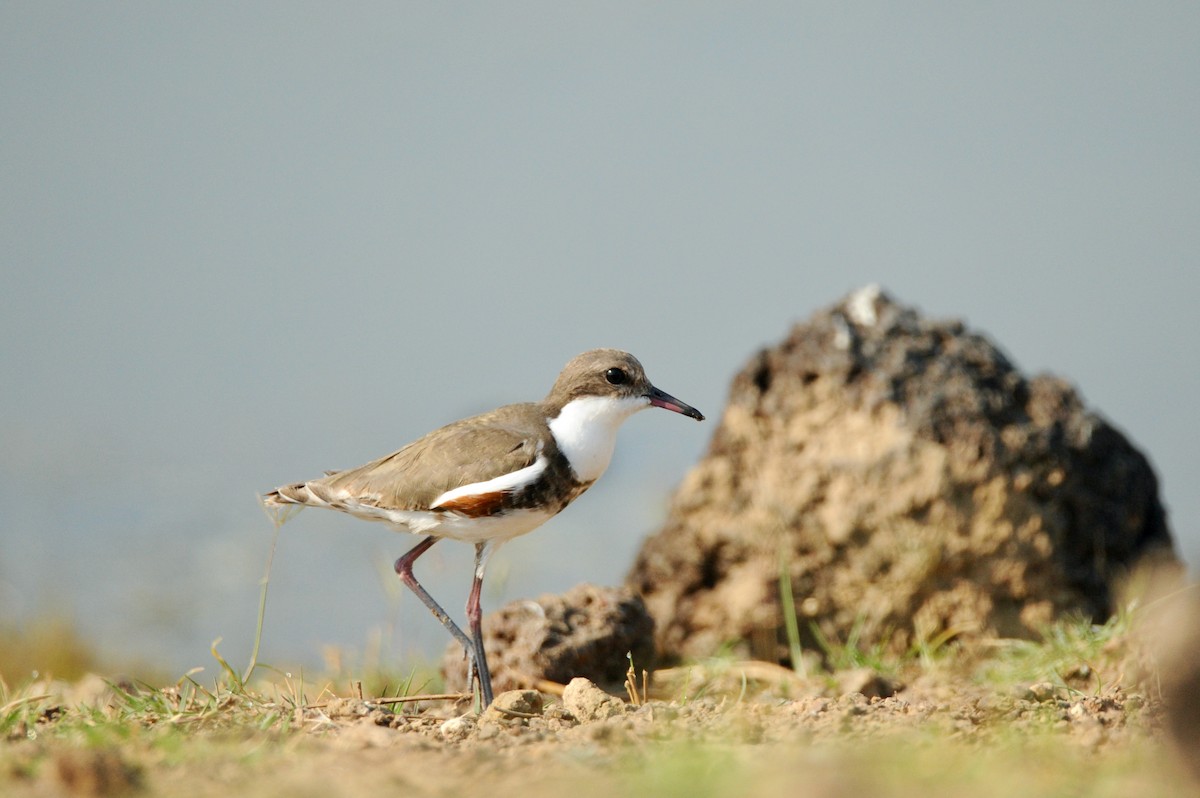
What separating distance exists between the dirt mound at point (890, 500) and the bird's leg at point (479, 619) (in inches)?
91.7

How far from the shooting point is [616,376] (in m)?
6.60

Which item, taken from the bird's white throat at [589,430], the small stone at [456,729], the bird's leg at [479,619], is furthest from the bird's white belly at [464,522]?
the small stone at [456,729]

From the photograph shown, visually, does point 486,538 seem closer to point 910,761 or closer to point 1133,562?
point 910,761

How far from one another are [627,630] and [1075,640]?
2.68 meters

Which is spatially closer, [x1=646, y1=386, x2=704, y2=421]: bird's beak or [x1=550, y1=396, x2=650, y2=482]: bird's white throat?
[x1=550, y1=396, x2=650, y2=482]: bird's white throat

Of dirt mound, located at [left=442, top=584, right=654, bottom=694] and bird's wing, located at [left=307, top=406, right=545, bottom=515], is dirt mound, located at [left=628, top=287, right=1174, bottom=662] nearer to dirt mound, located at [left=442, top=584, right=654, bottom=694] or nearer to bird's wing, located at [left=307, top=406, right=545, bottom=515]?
dirt mound, located at [left=442, top=584, right=654, bottom=694]

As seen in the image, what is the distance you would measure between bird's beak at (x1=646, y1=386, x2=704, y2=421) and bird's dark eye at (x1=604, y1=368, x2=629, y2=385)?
20 centimetres

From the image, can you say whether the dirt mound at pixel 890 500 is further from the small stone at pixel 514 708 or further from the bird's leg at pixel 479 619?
the small stone at pixel 514 708

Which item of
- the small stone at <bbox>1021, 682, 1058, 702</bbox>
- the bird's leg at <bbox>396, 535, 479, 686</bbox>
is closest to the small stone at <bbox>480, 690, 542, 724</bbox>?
the bird's leg at <bbox>396, 535, 479, 686</bbox>

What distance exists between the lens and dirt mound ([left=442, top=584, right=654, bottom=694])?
677 cm

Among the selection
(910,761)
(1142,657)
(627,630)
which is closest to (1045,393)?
(1142,657)

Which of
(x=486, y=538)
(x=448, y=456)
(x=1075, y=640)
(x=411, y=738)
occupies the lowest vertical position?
(x=1075, y=640)

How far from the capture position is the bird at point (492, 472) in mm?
6180

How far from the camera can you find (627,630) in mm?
6973
